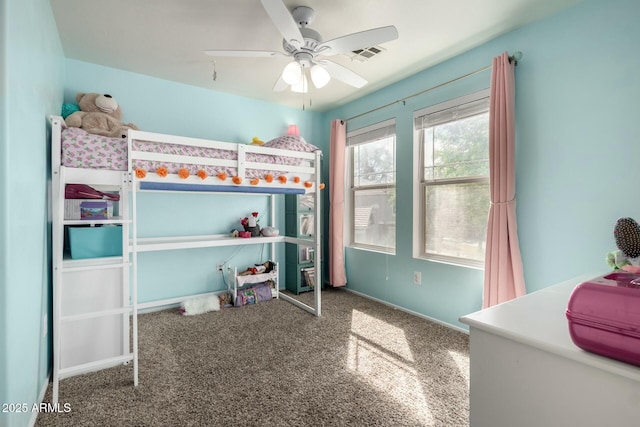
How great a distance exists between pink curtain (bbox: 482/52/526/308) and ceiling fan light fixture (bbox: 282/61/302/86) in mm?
1438

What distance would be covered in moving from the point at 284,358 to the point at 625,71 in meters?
2.75

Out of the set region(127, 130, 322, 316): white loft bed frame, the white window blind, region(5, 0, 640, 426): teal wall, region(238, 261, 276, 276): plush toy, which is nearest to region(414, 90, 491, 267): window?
the white window blind

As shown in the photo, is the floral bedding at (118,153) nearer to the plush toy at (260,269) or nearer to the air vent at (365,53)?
the air vent at (365,53)

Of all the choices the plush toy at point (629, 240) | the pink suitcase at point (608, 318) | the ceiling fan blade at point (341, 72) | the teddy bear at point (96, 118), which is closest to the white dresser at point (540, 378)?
the pink suitcase at point (608, 318)

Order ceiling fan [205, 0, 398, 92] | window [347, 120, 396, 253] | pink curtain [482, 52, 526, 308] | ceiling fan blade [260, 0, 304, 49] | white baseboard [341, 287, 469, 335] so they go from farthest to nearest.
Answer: window [347, 120, 396, 253], white baseboard [341, 287, 469, 335], pink curtain [482, 52, 526, 308], ceiling fan [205, 0, 398, 92], ceiling fan blade [260, 0, 304, 49]

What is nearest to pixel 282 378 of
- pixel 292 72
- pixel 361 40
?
pixel 292 72

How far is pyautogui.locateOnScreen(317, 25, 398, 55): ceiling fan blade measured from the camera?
1647 mm

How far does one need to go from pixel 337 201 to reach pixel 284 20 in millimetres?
2385

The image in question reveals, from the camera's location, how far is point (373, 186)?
3.57 meters

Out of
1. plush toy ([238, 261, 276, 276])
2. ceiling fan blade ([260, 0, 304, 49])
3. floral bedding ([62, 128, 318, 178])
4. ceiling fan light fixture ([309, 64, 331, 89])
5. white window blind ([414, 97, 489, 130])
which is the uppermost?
ceiling fan blade ([260, 0, 304, 49])

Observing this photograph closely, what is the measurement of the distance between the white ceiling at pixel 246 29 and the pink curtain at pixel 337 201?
90cm

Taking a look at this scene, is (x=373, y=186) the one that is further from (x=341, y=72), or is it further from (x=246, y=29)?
(x=246, y=29)

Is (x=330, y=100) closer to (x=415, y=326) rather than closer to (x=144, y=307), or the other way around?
(x=415, y=326)

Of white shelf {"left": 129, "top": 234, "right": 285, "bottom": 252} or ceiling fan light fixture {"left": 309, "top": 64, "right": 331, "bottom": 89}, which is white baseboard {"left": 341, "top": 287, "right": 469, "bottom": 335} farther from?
ceiling fan light fixture {"left": 309, "top": 64, "right": 331, "bottom": 89}
